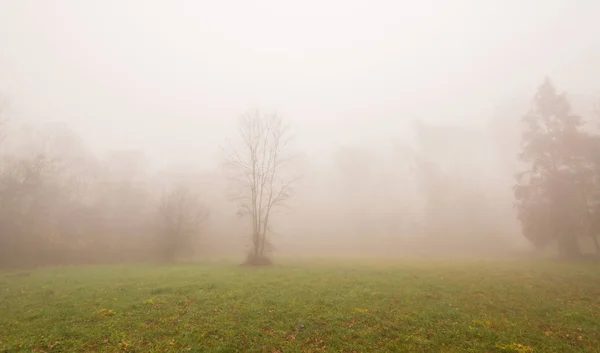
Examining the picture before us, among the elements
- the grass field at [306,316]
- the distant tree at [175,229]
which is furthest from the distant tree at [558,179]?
the distant tree at [175,229]

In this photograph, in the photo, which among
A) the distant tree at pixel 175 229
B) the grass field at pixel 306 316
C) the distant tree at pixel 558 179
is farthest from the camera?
the distant tree at pixel 175 229

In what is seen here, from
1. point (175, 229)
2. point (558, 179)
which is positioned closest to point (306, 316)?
point (175, 229)

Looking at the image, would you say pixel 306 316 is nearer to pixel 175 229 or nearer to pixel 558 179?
pixel 175 229

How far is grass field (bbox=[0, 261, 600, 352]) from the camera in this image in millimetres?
11375

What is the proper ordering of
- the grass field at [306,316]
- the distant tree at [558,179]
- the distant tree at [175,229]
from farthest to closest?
the distant tree at [175,229] → the distant tree at [558,179] → the grass field at [306,316]

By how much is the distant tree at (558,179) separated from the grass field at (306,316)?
17.2 metres

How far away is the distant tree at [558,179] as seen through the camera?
36312mm

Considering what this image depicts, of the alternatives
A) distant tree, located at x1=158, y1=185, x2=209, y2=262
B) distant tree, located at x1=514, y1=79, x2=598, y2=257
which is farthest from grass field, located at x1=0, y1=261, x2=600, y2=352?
distant tree, located at x1=158, y1=185, x2=209, y2=262

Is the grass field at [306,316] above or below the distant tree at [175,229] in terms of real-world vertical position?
below

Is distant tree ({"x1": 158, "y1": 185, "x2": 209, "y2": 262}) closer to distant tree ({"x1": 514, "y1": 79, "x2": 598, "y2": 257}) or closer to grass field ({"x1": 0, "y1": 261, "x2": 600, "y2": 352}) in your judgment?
grass field ({"x1": 0, "y1": 261, "x2": 600, "y2": 352})

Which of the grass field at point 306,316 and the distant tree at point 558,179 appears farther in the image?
the distant tree at point 558,179

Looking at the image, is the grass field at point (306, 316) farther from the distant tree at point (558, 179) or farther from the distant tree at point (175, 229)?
the distant tree at point (175, 229)

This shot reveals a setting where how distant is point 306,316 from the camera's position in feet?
48.0

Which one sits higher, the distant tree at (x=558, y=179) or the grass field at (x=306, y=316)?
the distant tree at (x=558, y=179)
